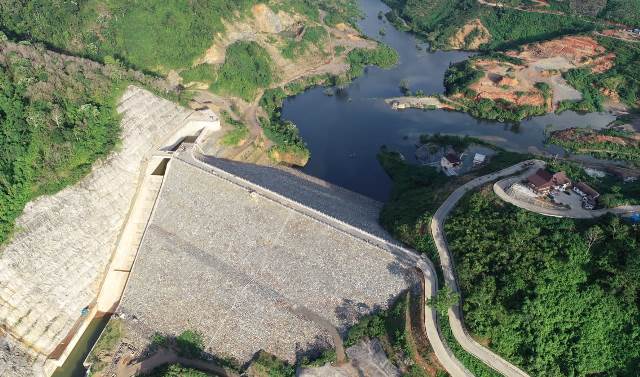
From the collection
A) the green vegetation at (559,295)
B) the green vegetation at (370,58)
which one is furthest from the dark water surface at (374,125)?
the green vegetation at (559,295)

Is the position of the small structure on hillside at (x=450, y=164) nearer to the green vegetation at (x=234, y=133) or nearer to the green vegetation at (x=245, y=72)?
the green vegetation at (x=234, y=133)

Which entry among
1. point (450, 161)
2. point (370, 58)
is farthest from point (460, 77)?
point (450, 161)

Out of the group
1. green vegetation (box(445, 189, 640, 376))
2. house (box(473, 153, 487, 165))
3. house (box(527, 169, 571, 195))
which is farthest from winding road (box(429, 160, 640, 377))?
house (box(473, 153, 487, 165))

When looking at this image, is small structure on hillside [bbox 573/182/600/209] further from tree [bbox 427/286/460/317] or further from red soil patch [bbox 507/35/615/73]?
red soil patch [bbox 507/35/615/73]

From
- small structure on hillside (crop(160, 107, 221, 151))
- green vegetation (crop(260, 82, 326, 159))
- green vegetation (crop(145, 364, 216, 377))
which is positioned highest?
small structure on hillside (crop(160, 107, 221, 151))

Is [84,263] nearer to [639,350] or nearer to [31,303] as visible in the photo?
[31,303]

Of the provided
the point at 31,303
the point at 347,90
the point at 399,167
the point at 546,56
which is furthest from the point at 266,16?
the point at 31,303
